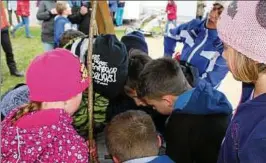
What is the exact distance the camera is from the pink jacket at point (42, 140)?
4.37ft

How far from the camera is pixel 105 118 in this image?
1937 mm

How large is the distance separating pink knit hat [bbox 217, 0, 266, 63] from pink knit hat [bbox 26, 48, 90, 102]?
572mm

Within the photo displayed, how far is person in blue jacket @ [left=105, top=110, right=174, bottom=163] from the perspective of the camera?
1494 mm

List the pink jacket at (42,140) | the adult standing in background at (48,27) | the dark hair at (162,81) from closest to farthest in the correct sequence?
1. the pink jacket at (42,140)
2. the dark hair at (162,81)
3. the adult standing in background at (48,27)

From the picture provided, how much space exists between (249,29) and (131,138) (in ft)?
1.97

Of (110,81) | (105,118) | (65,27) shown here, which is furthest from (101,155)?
(65,27)

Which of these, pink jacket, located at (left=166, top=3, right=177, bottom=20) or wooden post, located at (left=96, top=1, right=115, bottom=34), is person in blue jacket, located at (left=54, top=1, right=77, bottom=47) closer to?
wooden post, located at (left=96, top=1, right=115, bottom=34)

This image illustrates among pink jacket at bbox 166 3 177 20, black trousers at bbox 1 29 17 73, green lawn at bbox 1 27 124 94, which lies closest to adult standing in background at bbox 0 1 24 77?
black trousers at bbox 1 29 17 73

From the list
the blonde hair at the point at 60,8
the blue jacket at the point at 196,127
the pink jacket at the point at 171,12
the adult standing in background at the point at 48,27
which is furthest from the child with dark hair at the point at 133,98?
the pink jacket at the point at 171,12

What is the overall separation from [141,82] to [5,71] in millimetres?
5112

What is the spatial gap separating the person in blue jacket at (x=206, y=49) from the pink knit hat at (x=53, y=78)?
4.67 ft

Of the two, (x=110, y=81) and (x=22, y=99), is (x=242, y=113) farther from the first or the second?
(x=22, y=99)

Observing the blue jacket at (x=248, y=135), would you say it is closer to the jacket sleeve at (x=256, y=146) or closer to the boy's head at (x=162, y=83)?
the jacket sleeve at (x=256, y=146)

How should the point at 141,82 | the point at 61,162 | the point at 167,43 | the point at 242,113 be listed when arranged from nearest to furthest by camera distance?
1. the point at 242,113
2. the point at 61,162
3. the point at 141,82
4. the point at 167,43
